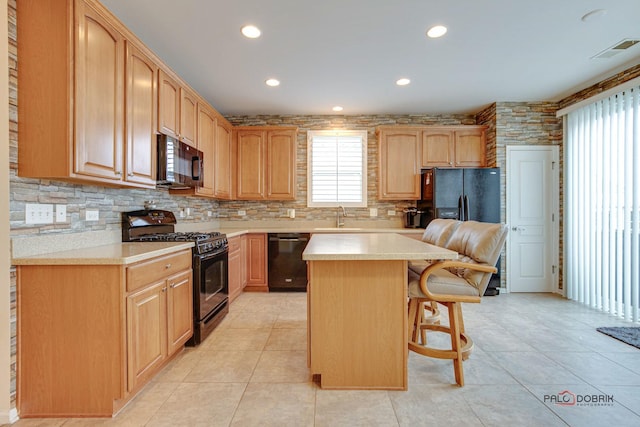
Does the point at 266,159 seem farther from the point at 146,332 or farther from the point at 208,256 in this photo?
the point at 146,332

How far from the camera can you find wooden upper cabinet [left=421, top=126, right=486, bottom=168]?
14.2ft

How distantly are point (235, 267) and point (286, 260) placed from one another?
749 mm

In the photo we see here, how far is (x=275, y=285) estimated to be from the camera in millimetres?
4137

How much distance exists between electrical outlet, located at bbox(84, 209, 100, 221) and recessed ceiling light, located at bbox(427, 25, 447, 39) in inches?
119

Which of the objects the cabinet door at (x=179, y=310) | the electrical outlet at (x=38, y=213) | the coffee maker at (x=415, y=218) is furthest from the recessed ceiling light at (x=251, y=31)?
the coffee maker at (x=415, y=218)

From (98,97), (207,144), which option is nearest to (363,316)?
(98,97)

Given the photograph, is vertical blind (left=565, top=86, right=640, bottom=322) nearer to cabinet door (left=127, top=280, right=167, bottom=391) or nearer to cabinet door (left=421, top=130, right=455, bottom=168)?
cabinet door (left=421, top=130, right=455, bottom=168)

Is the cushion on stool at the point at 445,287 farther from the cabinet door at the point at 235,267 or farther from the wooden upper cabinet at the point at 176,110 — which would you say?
the wooden upper cabinet at the point at 176,110

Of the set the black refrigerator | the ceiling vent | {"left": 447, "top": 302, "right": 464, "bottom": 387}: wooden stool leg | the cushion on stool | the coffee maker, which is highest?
the ceiling vent

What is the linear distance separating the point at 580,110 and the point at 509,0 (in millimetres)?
2465

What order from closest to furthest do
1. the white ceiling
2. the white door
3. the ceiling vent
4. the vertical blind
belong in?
1. the white ceiling
2. the ceiling vent
3. the vertical blind
4. the white door

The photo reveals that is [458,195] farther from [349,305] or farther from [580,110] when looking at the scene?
[349,305]

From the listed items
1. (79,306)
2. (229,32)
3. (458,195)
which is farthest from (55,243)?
(458,195)

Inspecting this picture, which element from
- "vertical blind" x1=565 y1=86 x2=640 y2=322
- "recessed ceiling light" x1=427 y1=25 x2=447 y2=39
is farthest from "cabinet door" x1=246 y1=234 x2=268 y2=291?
"vertical blind" x1=565 y1=86 x2=640 y2=322
